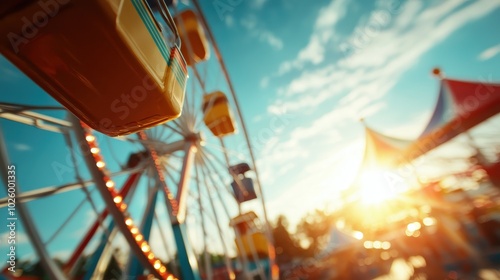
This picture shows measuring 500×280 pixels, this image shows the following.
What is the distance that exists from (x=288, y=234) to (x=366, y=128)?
2784 cm

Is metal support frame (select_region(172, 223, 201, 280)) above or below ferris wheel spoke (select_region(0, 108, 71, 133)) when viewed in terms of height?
below

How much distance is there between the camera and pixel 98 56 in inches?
46.4

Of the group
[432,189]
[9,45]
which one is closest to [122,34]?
[9,45]

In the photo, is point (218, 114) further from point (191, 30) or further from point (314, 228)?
point (314, 228)

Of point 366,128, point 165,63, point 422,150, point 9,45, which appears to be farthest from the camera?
point 366,128

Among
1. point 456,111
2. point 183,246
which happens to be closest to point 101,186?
→ point 183,246

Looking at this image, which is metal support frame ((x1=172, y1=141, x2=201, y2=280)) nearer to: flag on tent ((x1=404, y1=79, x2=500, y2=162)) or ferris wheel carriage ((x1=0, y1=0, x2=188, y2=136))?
ferris wheel carriage ((x1=0, y1=0, x2=188, y2=136))

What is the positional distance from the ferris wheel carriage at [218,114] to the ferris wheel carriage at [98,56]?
151 inches

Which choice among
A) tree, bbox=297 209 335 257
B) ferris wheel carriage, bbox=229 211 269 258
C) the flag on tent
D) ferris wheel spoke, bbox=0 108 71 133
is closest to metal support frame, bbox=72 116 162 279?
ferris wheel spoke, bbox=0 108 71 133

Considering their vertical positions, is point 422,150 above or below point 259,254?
above

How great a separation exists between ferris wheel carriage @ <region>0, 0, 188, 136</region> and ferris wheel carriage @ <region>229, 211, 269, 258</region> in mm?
4732

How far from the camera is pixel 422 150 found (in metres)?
8.12

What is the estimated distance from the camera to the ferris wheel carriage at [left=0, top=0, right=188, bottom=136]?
1034 millimetres

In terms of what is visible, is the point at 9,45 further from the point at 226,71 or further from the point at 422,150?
Result: the point at 422,150
